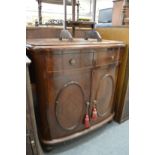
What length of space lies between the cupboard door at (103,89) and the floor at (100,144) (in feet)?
0.57

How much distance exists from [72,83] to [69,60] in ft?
0.59

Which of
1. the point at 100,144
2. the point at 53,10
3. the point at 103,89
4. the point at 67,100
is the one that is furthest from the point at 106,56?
the point at 53,10

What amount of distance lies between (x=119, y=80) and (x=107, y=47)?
1.51 ft

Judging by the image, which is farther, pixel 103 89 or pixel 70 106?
pixel 103 89

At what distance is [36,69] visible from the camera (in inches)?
44.3

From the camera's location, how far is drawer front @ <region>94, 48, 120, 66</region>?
132 centimetres

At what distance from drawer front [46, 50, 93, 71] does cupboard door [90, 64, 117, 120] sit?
5.6 inches

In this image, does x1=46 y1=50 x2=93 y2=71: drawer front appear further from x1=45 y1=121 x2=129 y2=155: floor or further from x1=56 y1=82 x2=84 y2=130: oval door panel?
x1=45 y1=121 x2=129 y2=155: floor

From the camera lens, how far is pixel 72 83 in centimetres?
123

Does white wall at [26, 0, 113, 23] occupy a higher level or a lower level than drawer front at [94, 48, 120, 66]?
higher

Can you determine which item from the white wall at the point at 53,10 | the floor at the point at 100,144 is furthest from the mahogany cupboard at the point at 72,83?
the white wall at the point at 53,10

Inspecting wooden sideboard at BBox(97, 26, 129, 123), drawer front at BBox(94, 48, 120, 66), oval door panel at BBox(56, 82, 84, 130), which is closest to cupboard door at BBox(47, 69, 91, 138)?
oval door panel at BBox(56, 82, 84, 130)

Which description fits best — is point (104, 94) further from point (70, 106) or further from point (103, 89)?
point (70, 106)
